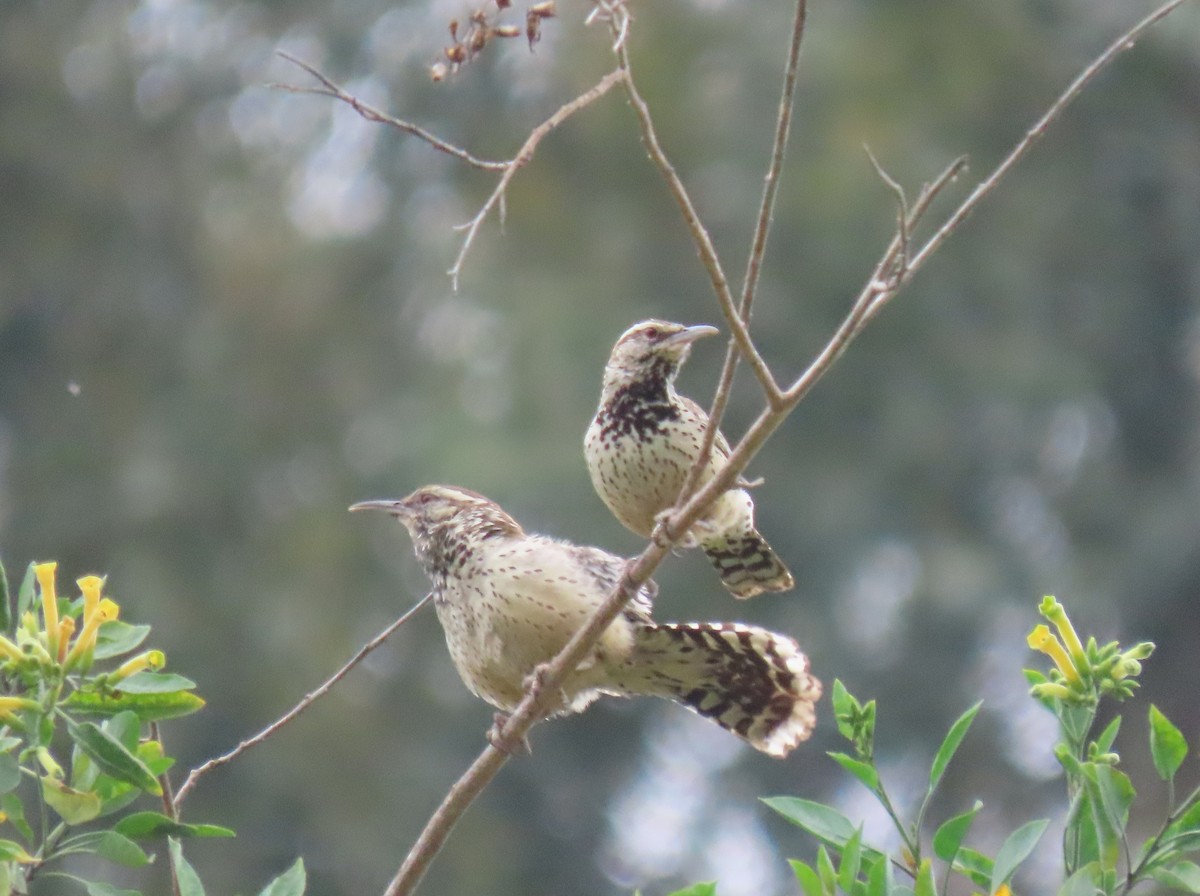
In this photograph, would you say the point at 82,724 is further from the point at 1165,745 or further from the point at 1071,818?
the point at 1165,745

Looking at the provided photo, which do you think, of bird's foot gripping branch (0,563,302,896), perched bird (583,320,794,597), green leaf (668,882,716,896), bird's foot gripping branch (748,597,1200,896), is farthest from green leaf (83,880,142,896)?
perched bird (583,320,794,597)

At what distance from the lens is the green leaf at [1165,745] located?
3.20 m

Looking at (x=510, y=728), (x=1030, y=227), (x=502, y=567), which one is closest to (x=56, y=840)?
(x=510, y=728)

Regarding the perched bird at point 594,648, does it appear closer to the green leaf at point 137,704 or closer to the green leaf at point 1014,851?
the green leaf at point 137,704

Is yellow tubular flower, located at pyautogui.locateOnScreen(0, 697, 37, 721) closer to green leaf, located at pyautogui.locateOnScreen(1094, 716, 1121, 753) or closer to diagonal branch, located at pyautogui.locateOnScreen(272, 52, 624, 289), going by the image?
diagonal branch, located at pyautogui.locateOnScreen(272, 52, 624, 289)

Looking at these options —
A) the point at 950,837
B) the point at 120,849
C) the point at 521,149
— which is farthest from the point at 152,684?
the point at 950,837

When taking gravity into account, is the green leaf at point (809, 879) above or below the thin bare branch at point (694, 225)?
below

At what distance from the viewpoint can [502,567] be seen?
4.89 meters

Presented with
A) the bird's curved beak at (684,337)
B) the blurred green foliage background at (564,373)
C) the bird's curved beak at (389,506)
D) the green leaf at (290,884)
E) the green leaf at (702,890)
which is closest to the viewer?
the green leaf at (702,890)

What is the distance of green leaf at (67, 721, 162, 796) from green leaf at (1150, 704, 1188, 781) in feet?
5.53

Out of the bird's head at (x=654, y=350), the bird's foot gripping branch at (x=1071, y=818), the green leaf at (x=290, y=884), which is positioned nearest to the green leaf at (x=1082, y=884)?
the bird's foot gripping branch at (x=1071, y=818)

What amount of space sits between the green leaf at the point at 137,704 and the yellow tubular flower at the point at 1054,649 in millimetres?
1449

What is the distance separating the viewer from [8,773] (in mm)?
3158

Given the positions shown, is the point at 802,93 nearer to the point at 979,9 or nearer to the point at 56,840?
the point at 979,9
